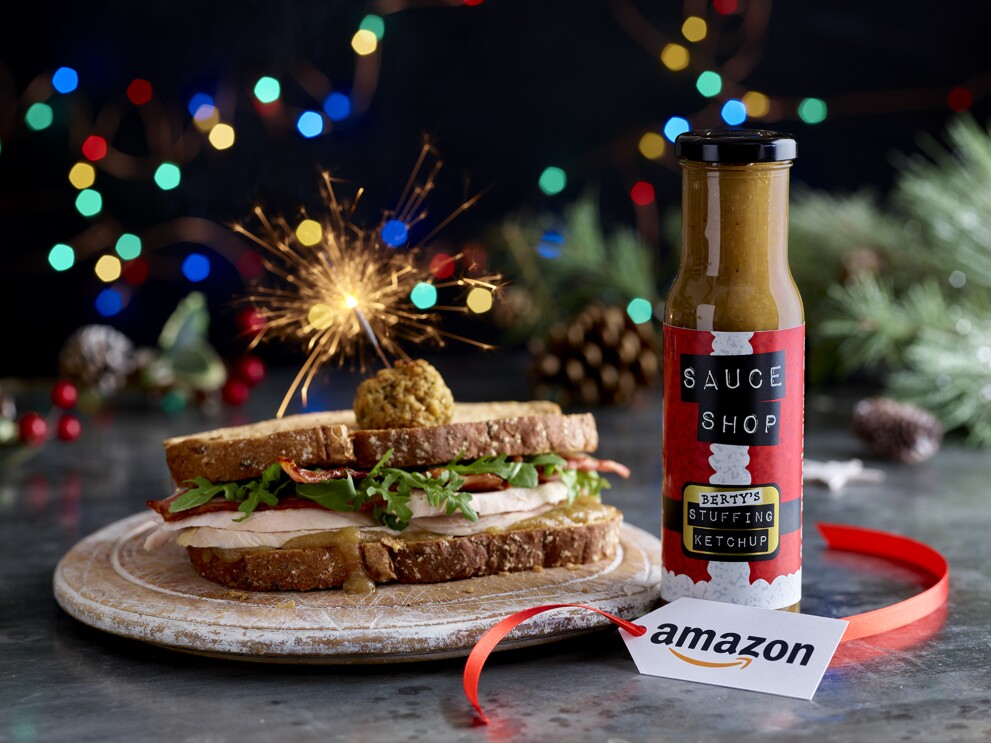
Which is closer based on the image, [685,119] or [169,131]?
[169,131]

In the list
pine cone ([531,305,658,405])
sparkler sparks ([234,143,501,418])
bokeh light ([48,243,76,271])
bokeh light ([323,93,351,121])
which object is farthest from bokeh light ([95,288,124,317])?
sparkler sparks ([234,143,501,418])

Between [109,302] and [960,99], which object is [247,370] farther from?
[960,99]

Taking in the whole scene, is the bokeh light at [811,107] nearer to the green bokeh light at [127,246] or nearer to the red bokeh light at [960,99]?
the red bokeh light at [960,99]

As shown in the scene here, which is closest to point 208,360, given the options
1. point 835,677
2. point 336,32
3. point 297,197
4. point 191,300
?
point 191,300

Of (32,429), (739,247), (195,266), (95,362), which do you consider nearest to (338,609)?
(739,247)

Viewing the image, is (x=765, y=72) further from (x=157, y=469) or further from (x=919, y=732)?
(x=919, y=732)

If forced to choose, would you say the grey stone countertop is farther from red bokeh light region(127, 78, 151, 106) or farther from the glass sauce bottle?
red bokeh light region(127, 78, 151, 106)

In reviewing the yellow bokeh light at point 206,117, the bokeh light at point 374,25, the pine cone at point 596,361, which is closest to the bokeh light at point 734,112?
the pine cone at point 596,361
